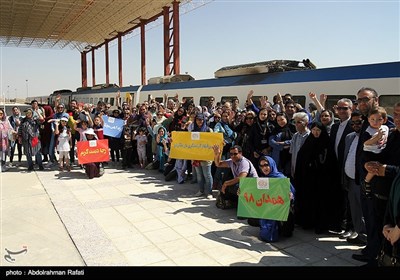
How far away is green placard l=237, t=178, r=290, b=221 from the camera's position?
175 inches

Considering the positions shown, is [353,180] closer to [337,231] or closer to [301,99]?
[337,231]

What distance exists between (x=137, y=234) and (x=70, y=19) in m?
31.1

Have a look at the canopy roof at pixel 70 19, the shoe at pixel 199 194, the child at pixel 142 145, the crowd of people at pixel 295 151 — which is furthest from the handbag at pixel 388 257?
the canopy roof at pixel 70 19

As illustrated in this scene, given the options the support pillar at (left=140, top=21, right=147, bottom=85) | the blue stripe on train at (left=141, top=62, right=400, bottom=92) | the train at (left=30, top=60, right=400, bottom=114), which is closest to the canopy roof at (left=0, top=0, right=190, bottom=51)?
the support pillar at (left=140, top=21, right=147, bottom=85)

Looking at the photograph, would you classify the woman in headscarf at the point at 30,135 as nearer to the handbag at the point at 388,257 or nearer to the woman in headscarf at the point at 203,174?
the woman in headscarf at the point at 203,174

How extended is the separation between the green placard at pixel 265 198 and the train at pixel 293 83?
3.42 meters

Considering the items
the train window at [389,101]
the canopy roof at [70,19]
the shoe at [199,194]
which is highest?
the canopy roof at [70,19]

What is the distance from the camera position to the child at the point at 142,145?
9.34 metres

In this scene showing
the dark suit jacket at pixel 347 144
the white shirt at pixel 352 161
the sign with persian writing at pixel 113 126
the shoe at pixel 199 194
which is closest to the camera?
the white shirt at pixel 352 161

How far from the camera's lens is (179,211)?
18.9ft

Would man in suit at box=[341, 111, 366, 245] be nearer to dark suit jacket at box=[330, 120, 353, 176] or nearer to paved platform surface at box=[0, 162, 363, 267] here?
dark suit jacket at box=[330, 120, 353, 176]

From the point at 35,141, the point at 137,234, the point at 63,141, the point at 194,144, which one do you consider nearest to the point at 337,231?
the point at 137,234

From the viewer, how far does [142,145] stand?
941 centimetres

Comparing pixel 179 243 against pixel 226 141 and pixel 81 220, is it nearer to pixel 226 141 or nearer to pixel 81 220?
pixel 81 220
